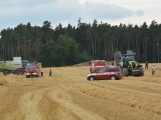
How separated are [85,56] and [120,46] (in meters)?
21.6

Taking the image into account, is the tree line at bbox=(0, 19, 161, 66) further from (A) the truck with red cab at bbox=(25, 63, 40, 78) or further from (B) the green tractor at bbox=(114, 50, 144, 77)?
(B) the green tractor at bbox=(114, 50, 144, 77)

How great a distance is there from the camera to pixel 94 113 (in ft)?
47.2

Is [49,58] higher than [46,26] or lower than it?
lower

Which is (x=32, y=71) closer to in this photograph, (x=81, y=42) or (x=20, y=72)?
(x=20, y=72)

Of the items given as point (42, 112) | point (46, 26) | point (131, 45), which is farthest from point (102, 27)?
point (42, 112)

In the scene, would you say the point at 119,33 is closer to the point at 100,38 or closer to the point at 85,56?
the point at 100,38

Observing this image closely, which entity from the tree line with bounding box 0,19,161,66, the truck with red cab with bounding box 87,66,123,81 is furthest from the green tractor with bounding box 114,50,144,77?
the tree line with bounding box 0,19,161,66

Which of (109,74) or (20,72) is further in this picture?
(20,72)

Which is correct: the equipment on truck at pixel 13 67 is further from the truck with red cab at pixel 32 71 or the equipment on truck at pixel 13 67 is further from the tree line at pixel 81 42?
the tree line at pixel 81 42

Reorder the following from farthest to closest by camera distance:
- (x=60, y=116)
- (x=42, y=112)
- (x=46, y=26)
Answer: (x=46, y=26) → (x=42, y=112) → (x=60, y=116)

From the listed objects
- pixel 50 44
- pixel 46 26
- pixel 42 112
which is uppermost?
pixel 46 26

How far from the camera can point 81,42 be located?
133 m

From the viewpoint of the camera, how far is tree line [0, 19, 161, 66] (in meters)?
115

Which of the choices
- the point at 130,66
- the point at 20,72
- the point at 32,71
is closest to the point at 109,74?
the point at 130,66
